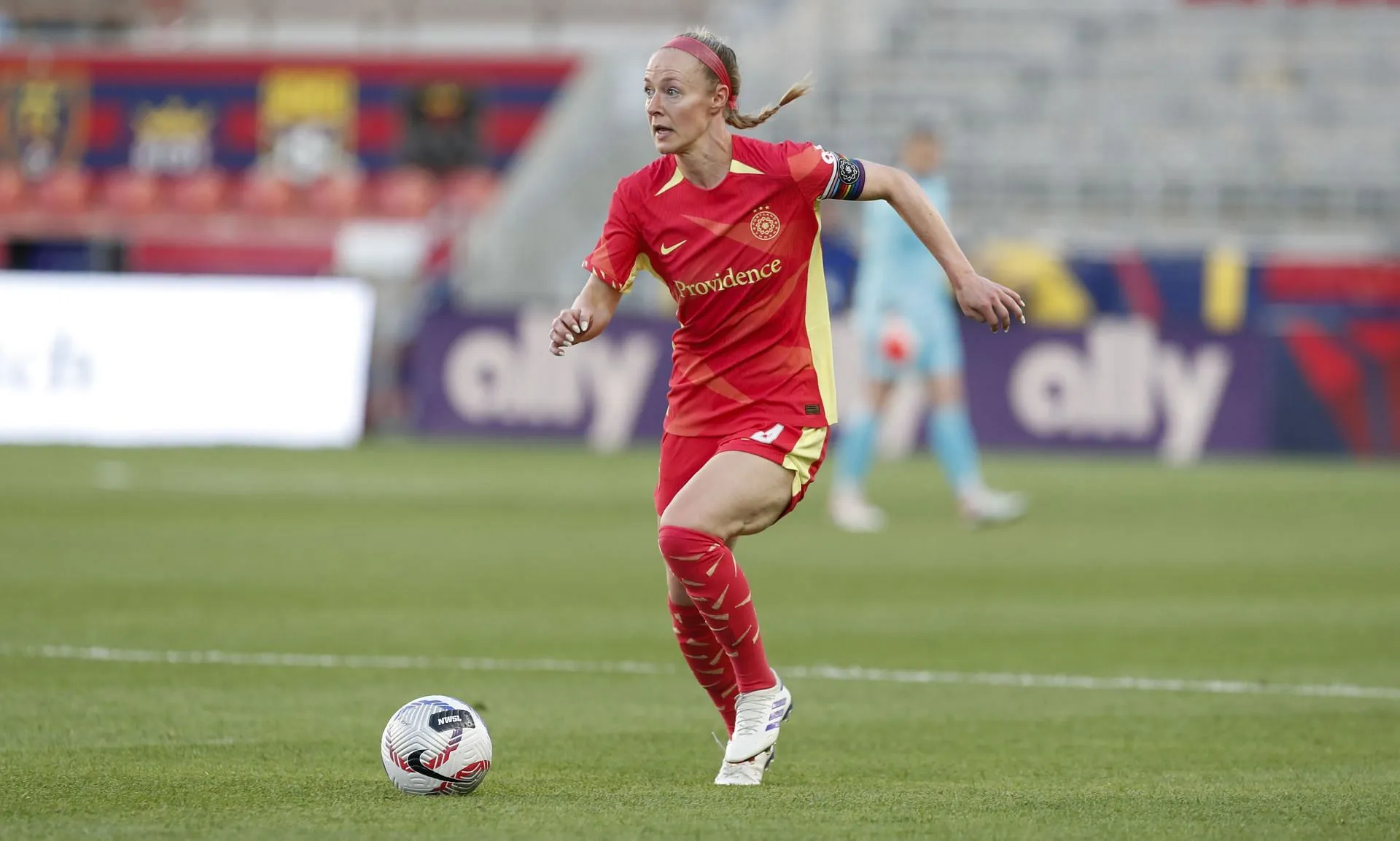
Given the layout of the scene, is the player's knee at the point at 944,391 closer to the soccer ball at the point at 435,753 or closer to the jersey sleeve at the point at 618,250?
the jersey sleeve at the point at 618,250

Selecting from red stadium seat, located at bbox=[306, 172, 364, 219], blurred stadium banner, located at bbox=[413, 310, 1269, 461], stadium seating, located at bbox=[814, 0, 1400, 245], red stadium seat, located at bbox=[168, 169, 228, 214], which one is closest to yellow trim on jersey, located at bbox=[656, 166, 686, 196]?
blurred stadium banner, located at bbox=[413, 310, 1269, 461]

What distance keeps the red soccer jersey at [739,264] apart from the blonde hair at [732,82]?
0.06 m

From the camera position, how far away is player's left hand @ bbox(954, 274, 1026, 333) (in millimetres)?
5758

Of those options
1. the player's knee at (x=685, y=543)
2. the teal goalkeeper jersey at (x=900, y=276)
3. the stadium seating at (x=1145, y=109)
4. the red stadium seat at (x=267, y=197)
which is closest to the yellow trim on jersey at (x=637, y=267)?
the player's knee at (x=685, y=543)

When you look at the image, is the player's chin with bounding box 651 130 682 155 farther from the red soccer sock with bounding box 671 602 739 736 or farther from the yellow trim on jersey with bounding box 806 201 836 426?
the red soccer sock with bounding box 671 602 739 736

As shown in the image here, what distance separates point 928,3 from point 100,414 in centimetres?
1478

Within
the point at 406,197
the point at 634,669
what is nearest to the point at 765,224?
the point at 634,669

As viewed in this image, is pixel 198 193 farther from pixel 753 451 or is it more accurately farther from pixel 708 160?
pixel 753 451

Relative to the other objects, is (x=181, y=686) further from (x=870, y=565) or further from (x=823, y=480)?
(x=823, y=480)

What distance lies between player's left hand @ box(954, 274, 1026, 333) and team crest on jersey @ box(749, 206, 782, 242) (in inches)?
21.8

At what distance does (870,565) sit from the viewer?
12023 millimetres

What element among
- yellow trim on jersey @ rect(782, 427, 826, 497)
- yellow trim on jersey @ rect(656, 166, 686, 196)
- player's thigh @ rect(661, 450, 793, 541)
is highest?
yellow trim on jersey @ rect(656, 166, 686, 196)

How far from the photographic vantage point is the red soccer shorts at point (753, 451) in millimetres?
5977

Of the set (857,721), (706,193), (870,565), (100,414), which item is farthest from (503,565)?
(100,414)
